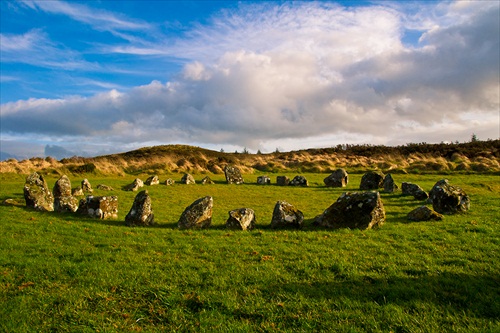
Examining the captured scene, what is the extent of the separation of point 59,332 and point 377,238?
11.2 meters

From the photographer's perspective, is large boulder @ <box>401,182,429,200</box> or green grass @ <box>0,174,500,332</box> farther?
large boulder @ <box>401,182,429,200</box>

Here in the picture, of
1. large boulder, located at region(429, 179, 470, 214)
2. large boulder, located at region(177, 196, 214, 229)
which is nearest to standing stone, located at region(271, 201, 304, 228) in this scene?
large boulder, located at region(177, 196, 214, 229)

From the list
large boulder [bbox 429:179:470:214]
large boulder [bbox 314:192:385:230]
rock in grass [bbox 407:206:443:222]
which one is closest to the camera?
large boulder [bbox 314:192:385:230]

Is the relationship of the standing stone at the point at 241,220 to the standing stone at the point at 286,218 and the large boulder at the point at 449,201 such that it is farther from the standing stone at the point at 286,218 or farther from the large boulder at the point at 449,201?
the large boulder at the point at 449,201

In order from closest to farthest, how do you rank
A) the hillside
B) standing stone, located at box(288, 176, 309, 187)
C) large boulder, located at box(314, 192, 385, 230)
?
large boulder, located at box(314, 192, 385, 230), standing stone, located at box(288, 176, 309, 187), the hillside

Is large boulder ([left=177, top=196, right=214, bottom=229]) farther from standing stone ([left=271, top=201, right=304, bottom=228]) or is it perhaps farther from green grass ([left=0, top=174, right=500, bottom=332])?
standing stone ([left=271, top=201, right=304, bottom=228])

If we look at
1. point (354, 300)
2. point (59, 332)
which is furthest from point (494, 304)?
point (59, 332)

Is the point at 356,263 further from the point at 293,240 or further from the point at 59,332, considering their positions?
the point at 59,332

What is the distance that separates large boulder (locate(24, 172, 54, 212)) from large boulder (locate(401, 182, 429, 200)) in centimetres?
2608

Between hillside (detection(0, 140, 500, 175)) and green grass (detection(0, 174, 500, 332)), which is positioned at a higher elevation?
hillside (detection(0, 140, 500, 175))

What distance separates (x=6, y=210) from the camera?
65.7 feet

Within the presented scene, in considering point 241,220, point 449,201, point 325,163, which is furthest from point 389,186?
point 325,163

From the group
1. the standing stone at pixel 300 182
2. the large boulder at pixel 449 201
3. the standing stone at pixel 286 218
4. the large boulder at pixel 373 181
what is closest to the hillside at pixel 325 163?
the standing stone at pixel 300 182

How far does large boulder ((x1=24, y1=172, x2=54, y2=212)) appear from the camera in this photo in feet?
69.1
